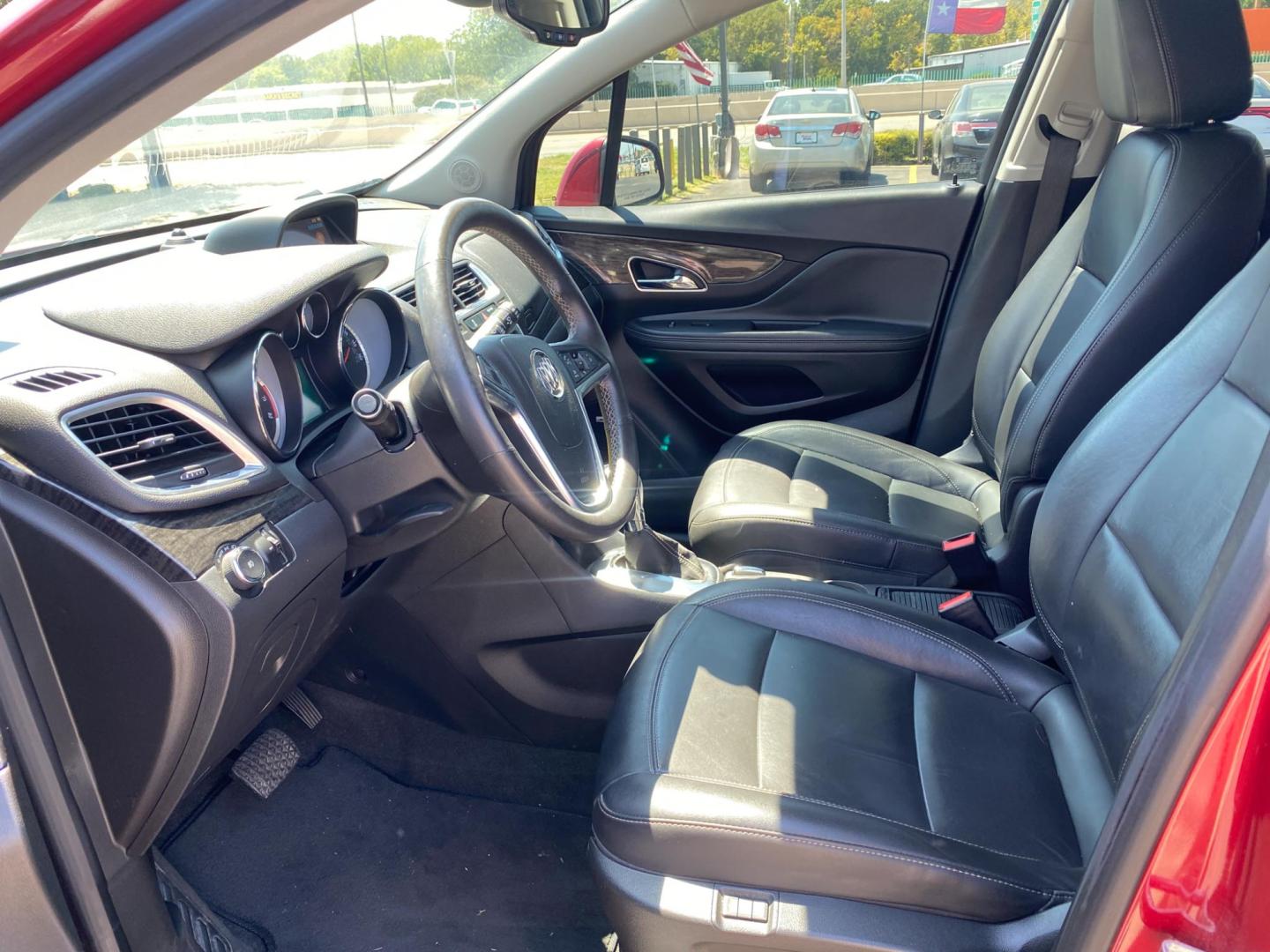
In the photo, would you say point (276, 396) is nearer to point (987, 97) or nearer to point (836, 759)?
point (836, 759)

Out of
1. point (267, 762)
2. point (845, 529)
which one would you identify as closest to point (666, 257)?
point (845, 529)

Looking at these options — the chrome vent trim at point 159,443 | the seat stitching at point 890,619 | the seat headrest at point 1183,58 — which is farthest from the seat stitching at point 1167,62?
the chrome vent trim at point 159,443

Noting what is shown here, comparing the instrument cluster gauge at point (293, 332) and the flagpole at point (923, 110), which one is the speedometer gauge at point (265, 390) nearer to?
the instrument cluster gauge at point (293, 332)

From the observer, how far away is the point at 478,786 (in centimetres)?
201

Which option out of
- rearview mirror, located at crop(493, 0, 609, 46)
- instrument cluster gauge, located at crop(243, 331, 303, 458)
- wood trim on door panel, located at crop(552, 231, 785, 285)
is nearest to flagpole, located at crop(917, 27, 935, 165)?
wood trim on door panel, located at crop(552, 231, 785, 285)

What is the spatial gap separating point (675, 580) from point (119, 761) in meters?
0.90

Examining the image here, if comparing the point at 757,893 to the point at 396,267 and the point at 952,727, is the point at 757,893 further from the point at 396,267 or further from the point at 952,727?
the point at 396,267

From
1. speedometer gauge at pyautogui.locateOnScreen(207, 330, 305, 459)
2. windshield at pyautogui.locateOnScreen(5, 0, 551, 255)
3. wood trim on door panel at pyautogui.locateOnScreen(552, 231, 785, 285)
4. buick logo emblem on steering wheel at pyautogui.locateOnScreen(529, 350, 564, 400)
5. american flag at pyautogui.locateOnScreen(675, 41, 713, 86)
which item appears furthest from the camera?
wood trim on door panel at pyautogui.locateOnScreen(552, 231, 785, 285)

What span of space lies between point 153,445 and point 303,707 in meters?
0.96

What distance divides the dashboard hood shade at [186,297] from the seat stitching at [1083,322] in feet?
3.90

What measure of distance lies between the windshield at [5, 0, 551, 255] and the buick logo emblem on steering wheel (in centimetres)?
48

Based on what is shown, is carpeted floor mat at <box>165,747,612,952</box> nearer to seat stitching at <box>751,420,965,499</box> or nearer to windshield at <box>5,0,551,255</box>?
seat stitching at <box>751,420,965,499</box>

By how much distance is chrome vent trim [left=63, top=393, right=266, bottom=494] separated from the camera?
1120 mm

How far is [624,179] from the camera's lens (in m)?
2.78
